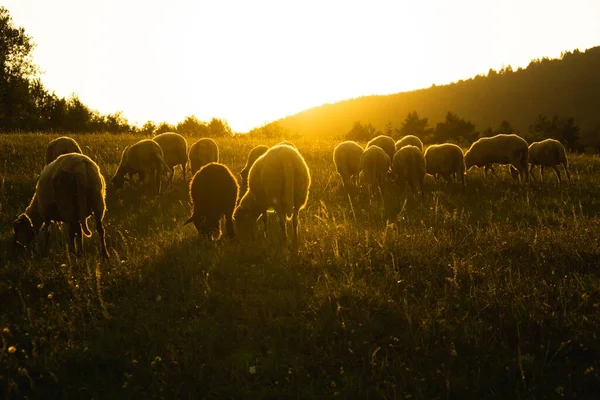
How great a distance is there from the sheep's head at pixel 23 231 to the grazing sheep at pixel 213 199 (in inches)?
123

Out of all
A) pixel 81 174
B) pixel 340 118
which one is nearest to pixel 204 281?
pixel 81 174

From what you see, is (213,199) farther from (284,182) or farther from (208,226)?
(284,182)

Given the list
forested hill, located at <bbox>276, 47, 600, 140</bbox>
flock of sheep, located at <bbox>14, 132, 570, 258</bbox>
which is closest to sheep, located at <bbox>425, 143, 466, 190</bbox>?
flock of sheep, located at <bbox>14, 132, 570, 258</bbox>

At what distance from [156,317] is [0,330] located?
1552 millimetres

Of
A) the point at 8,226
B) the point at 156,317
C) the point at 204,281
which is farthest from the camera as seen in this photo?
the point at 8,226

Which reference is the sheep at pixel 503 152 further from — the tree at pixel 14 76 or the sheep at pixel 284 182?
the tree at pixel 14 76

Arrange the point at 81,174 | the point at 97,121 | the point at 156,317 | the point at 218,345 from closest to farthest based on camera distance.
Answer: the point at 218,345
the point at 156,317
the point at 81,174
the point at 97,121

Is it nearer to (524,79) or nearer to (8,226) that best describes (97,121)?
(8,226)

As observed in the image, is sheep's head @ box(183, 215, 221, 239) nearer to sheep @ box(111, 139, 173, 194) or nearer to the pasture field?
the pasture field

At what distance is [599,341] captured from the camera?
4.00 metres

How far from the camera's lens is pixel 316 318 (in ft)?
15.3

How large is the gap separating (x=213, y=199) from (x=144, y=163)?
19.5 ft

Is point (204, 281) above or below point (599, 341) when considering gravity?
above

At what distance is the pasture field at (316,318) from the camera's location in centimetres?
371
